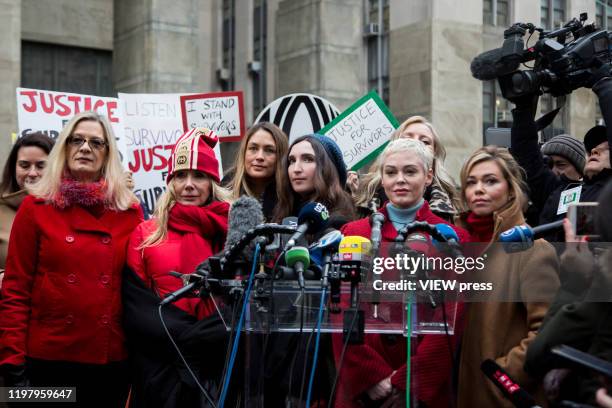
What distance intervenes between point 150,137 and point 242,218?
14.7 ft

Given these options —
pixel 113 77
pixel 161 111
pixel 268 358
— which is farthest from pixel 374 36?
pixel 268 358

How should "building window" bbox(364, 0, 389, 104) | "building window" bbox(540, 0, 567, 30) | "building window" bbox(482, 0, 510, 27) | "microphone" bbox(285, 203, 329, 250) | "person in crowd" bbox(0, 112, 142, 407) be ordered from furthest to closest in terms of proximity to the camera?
"building window" bbox(364, 0, 389, 104), "building window" bbox(482, 0, 510, 27), "building window" bbox(540, 0, 567, 30), "person in crowd" bbox(0, 112, 142, 407), "microphone" bbox(285, 203, 329, 250)

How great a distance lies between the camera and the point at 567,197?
6113 mm

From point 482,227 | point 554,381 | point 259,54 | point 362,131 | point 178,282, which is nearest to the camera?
point 554,381

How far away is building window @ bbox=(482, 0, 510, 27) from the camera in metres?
15.4

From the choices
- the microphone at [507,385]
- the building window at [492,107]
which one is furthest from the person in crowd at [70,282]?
the building window at [492,107]

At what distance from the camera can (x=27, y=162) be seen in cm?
691

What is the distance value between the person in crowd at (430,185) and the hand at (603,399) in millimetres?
2848

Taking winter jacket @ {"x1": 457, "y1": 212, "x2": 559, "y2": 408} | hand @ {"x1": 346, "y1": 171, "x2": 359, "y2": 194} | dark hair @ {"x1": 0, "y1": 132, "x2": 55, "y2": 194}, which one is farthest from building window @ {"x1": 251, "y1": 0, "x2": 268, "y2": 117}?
winter jacket @ {"x1": 457, "y1": 212, "x2": 559, "y2": 408}

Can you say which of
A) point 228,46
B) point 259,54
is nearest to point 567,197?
point 259,54

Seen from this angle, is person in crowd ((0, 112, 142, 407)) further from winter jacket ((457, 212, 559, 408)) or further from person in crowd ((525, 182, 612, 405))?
person in crowd ((525, 182, 612, 405))

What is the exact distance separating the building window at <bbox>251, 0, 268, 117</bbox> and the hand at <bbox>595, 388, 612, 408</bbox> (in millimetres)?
16975

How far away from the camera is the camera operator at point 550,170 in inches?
233

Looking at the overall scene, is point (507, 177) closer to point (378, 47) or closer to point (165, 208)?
point (165, 208)
